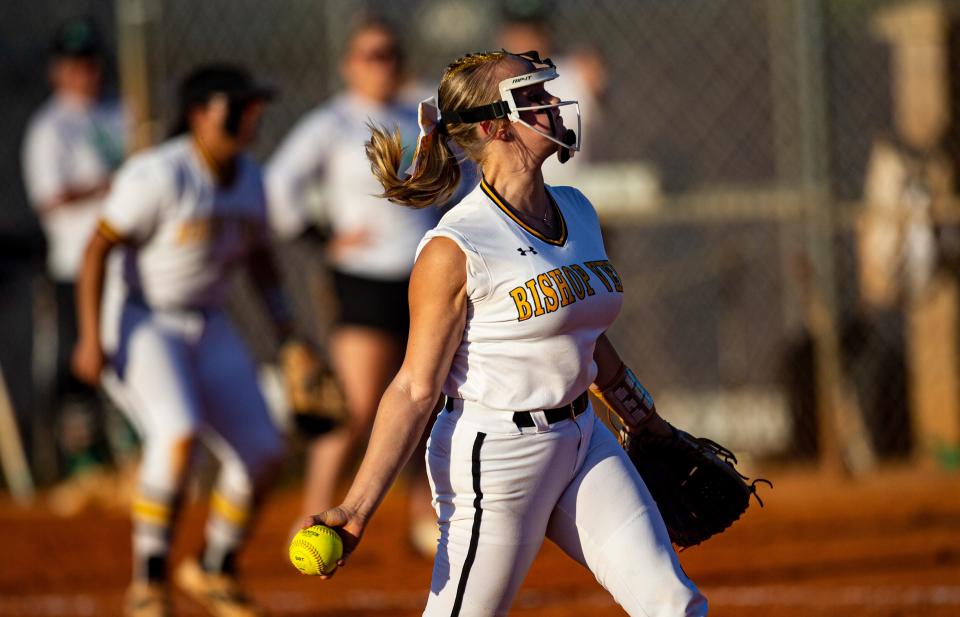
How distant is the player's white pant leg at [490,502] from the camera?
3695 millimetres

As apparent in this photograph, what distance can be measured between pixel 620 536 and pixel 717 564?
3986 millimetres

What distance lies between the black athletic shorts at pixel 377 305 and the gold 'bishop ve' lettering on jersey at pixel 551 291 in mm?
4052

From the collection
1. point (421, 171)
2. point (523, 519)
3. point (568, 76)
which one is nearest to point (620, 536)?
point (523, 519)

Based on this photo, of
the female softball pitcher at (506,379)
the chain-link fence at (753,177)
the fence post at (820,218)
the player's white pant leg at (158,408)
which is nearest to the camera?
the female softball pitcher at (506,379)

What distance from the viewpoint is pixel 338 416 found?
274 inches

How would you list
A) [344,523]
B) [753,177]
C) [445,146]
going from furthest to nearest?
[753,177], [445,146], [344,523]

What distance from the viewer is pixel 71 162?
10.2 metres

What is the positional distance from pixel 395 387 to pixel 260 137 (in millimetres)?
7790

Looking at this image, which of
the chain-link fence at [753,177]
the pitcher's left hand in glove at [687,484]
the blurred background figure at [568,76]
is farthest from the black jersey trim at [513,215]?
the chain-link fence at [753,177]

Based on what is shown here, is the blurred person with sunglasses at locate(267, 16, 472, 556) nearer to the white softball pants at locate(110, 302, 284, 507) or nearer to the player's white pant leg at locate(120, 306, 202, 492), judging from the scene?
the white softball pants at locate(110, 302, 284, 507)

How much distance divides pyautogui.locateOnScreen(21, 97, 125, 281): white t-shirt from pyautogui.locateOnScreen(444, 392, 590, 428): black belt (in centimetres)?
676

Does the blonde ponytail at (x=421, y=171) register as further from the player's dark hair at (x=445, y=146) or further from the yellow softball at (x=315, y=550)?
→ the yellow softball at (x=315, y=550)

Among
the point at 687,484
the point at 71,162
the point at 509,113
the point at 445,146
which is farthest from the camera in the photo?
the point at 71,162

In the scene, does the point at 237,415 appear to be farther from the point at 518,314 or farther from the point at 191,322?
the point at 518,314
